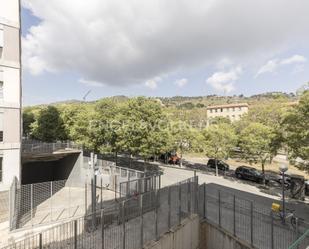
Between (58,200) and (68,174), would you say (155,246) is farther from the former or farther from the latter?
(68,174)

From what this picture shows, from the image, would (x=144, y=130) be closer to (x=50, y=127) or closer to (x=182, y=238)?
(x=182, y=238)

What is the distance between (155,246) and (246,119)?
41.6 m

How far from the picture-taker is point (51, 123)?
38.4 metres

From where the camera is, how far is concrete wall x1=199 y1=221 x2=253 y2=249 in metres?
11.8

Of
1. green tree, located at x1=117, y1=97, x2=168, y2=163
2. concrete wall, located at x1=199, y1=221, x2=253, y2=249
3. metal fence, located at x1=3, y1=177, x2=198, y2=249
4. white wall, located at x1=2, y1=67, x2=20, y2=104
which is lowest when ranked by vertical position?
concrete wall, located at x1=199, y1=221, x2=253, y2=249

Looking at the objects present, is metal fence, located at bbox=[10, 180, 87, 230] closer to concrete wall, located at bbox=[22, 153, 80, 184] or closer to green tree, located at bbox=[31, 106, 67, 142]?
concrete wall, located at bbox=[22, 153, 80, 184]

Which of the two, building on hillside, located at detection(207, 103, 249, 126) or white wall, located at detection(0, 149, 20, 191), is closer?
white wall, located at detection(0, 149, 20, 191)

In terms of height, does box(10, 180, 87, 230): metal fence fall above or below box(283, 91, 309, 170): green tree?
below

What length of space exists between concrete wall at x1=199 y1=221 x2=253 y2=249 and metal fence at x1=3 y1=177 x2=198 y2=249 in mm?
1245

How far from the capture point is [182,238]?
1218cm

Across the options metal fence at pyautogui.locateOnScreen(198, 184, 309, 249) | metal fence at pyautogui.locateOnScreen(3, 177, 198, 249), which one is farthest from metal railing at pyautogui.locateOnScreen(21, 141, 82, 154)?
metal fence at pyautogui.locateOnScreen(198, 184, 309, 249)

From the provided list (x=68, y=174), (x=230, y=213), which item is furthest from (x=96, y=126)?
(x=230, y=213)

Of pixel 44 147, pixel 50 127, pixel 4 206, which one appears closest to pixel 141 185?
pixel 4 206

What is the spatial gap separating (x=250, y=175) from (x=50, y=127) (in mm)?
28862
